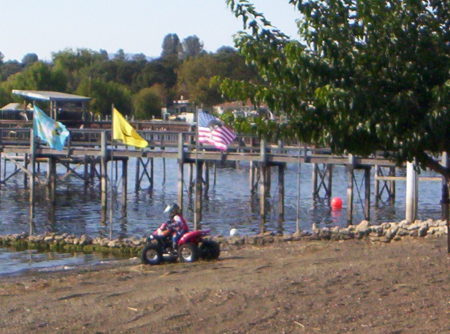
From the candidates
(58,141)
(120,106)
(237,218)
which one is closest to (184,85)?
(120,106)

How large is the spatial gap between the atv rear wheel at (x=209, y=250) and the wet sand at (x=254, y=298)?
73 centimetres

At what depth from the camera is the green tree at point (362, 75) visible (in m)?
11.0

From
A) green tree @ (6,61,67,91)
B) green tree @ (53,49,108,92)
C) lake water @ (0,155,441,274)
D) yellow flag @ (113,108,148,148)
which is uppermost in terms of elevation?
green tree @ (53,49,108,92)

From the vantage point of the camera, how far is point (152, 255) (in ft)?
58.2

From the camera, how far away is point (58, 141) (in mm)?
29391

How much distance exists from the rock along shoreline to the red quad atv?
12.8ft

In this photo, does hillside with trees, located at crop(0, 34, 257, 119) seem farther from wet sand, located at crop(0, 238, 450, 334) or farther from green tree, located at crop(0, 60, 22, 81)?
wet sand, located at crop(0, 238, 450, 334)

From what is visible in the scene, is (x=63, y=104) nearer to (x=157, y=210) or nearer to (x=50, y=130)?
(x=157, y=210)

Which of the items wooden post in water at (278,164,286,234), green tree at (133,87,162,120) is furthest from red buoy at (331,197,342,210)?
green tree at (133,87,162,120)

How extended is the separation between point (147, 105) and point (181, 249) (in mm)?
75788

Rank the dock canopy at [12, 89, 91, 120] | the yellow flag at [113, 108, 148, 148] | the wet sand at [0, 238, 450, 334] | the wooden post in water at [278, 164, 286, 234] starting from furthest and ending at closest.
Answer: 1. the dock canopy at [12, 89, 91, 120]
2. the wooden post in water at [278, 164, 286, 234]
3. the yellow flag at [113, 108, 148, 148]
4. the wet sand at [0, 238, 450, 334]

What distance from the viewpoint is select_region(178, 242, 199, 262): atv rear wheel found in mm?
17312

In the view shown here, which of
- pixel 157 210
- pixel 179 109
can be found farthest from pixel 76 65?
pixel 157 210

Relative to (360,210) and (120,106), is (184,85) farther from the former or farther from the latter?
(360,210)
